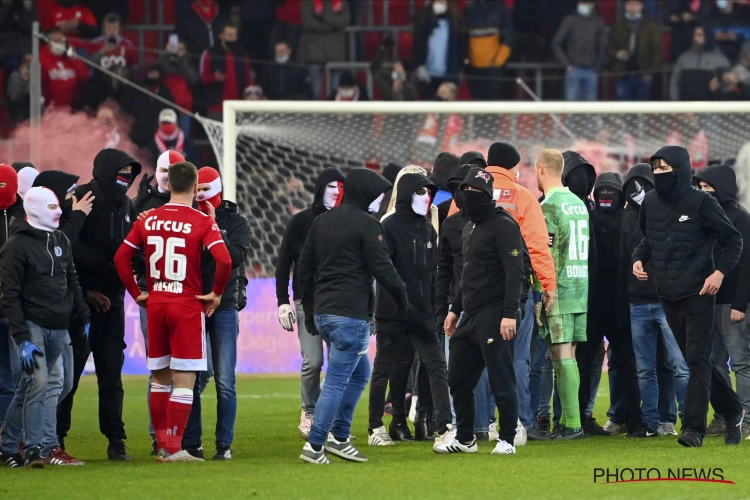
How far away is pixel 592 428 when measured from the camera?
10586 mm

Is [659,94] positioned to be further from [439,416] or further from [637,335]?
[439,416]

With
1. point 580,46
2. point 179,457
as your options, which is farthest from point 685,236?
point 580,46

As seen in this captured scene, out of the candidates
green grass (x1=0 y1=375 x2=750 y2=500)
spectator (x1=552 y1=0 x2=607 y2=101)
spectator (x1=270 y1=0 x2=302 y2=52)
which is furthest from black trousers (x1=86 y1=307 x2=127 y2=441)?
spectator (x1=552 y1=0 x2=607 y2=101)

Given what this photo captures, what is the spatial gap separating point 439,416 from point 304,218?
1993mm

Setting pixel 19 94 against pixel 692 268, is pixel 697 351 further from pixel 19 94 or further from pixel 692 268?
pixel 19 94

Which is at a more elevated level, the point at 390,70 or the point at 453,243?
the point at 390,70

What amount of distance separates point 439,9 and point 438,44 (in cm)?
70

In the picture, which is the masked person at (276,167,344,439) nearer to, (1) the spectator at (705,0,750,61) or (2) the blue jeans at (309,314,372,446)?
(2) the blue jeans at (309,314,372,446)

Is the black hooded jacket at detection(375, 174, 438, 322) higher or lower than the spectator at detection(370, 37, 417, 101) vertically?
lower

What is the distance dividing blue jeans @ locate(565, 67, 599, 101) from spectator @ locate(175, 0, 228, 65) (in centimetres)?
597

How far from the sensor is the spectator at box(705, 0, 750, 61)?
2217cm

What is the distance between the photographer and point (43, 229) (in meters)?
8.40

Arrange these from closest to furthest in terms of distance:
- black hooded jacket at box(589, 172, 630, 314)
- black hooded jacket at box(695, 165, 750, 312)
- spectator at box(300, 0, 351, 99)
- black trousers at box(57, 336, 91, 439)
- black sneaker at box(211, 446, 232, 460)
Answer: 1. black sneaker at box(211, 446, 232, 460)
2. black trousers at box(57, 336, 91, 439)
3. black hooded jacket at box(695, 165, 750, 312)
4. black hooded jacket at box(589, 172, 630, 314)
5. spectator at box(300, 0, 351, 99)

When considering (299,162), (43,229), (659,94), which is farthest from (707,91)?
(43,229)
